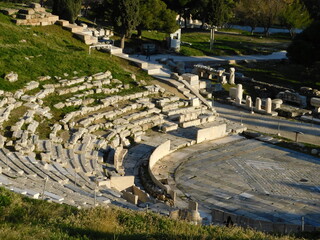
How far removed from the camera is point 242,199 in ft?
78.6

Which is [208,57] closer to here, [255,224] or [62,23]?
[62,23]

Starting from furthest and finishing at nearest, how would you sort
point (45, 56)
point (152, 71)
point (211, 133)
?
point (152, 71) < point (45, 56) < point (211, 133)

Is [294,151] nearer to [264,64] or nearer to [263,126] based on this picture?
[263,126]

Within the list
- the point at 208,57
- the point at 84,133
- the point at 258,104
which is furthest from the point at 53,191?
the point at 208,57

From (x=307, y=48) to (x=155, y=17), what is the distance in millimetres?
12785

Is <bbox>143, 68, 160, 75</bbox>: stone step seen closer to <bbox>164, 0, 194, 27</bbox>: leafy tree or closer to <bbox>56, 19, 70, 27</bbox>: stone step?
<bbox>56, 19, 70, 27</bbox>: stone step

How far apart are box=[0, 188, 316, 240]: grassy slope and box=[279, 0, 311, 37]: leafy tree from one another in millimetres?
52089

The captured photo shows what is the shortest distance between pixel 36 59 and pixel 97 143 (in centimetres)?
925

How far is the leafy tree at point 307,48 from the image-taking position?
46.9m

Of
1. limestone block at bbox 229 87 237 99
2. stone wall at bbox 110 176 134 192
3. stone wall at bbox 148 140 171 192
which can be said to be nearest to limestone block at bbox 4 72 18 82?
stone wall at bbox 148 140 171 192

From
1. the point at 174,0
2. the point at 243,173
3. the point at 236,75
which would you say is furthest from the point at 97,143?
the point at 174,0

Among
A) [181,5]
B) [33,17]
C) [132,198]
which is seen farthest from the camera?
[181,5]

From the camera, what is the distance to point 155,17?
51.7 metres

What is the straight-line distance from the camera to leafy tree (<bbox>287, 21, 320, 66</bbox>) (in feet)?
154
